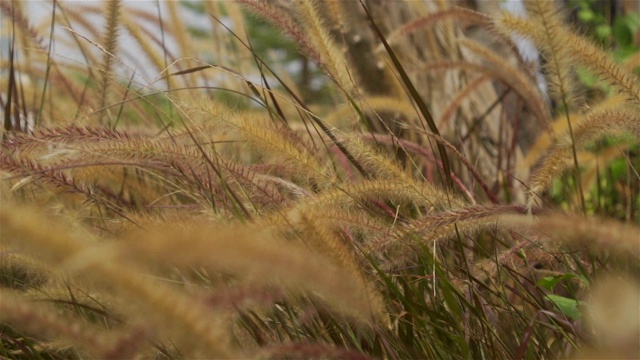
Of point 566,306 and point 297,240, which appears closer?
point 297,240

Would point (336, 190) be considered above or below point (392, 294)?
above

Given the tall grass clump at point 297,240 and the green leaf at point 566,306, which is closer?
the tall grass clump at point 297,240

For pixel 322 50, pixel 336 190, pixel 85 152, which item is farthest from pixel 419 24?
pixel 85 152

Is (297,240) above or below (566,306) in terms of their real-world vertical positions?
above

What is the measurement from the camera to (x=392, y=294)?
4.26 feet

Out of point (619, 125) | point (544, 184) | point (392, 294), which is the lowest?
point (392, 294)

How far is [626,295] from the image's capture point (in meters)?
0.66

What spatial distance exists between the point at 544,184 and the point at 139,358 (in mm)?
703

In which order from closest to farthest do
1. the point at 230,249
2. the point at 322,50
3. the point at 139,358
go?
the point at 230,249
the point at 139,358
the point at 322,50

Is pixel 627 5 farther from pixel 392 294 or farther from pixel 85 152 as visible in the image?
pixel 85 152

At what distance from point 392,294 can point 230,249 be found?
0.73 meters

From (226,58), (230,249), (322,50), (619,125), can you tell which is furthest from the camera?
(226,58)

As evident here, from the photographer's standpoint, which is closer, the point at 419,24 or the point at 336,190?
the point at 336,190

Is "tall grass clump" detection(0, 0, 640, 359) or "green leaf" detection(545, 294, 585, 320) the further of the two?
"green leaf" detection(545, 294, 585, 320)
